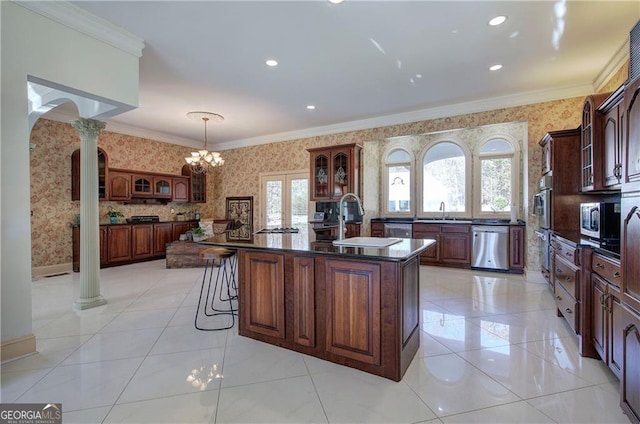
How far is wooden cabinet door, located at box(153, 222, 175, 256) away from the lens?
21.9 ft

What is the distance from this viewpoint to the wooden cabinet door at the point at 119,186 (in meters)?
6.04

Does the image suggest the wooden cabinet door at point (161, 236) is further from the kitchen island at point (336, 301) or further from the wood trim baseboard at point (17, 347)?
the kitchen island at point (336, 301)

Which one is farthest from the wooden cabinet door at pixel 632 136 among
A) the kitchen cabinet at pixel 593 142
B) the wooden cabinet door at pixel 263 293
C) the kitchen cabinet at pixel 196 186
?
the kitchen cabinet at pixel 196 186

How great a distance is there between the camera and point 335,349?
2236 millimetres

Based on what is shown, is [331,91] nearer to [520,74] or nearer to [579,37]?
[520,74]

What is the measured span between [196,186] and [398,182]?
518cm

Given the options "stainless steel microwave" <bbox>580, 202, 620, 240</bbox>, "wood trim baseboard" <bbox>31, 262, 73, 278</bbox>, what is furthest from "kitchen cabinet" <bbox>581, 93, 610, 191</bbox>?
"wood trim baseboard" <bbox>31, 262, 73, 278</bbox>

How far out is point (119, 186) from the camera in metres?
6.15

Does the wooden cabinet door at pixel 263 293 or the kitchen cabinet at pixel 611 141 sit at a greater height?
the kitchen cabinet at pixel 611 141

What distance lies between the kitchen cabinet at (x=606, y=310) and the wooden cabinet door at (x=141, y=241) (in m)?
7.17

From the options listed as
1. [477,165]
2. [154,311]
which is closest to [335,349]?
[154,311]

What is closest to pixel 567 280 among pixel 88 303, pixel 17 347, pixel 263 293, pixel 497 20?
pixel 497 20

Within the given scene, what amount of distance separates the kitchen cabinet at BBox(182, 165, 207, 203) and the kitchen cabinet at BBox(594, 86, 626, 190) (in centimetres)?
771

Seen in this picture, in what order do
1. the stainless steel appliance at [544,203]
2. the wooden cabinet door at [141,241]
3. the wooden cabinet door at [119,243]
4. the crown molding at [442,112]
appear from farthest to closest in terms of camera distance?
the wooden cabinet door at [141,241] → the wooden cabinet door at [119,243] → the crown molding at [442,112] → the stainless steel appliance at [544,203]
